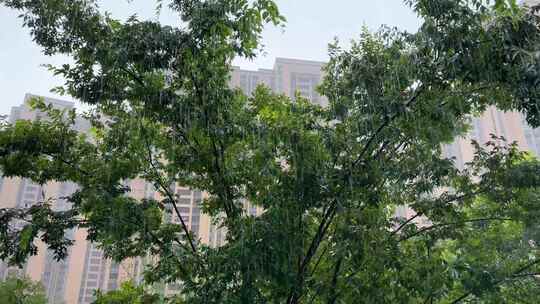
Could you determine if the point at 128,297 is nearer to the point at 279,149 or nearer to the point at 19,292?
the point at 279,149

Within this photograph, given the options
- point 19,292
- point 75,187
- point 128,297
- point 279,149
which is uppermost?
point 75,187

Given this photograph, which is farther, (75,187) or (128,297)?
(75,187)

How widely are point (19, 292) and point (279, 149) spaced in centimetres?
914

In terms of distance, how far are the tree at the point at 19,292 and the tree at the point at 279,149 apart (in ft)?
18.5

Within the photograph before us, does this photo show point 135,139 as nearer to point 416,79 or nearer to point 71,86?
point 71,86

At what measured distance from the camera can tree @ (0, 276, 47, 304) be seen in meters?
8.85

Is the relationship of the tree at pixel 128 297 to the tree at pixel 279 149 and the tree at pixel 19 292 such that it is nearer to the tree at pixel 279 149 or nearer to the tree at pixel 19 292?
the tree at pixel 279 149

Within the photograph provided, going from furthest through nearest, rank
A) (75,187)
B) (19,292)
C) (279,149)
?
1. (75,187)
2. (19,292)
3. (279,149)

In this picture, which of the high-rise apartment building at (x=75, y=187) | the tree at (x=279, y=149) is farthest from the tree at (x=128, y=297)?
the high-rise apartment building at (x=75, y=187)

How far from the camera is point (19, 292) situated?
9.81 metres

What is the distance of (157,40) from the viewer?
11.1 feet

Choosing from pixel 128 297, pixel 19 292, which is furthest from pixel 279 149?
pixel 19 292

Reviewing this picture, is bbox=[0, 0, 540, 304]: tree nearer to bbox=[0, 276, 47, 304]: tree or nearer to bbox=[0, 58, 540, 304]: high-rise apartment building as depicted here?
bbox=[0, 276, 47, 304]: tree

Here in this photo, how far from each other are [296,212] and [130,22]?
2399mm
